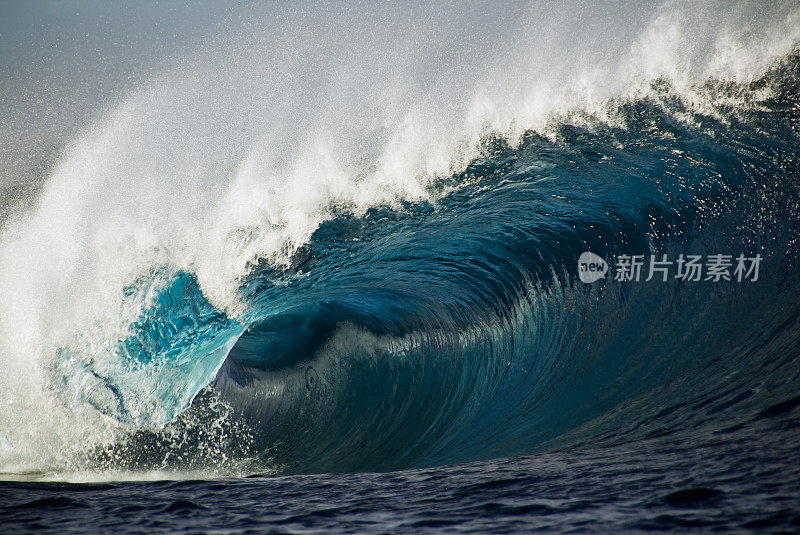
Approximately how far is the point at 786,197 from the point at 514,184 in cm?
204

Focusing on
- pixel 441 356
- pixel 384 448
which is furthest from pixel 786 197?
pixel 384 448

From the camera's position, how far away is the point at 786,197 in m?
4.48

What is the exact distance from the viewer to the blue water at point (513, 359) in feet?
6.28

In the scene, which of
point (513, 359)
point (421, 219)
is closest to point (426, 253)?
point (421, 219)

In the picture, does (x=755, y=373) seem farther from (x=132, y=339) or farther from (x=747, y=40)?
(x=132, y=339)

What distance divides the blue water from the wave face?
2 centimetres

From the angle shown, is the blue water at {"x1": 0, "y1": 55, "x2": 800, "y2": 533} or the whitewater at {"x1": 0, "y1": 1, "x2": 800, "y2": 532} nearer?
the blue water at {"x1": 0, "y1": 55, "x2": 800, "y2": 533}

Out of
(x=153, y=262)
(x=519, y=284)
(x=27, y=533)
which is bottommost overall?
(x=27, y=533)

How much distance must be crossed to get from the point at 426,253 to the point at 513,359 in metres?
1.29

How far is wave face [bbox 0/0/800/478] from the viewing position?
4.55m

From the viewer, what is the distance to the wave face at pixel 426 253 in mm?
4551

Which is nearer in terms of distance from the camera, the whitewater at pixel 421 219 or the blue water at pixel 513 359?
the blue water at pixel 513 359

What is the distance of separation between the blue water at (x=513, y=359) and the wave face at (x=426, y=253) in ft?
0.08

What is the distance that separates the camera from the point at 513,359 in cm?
517
